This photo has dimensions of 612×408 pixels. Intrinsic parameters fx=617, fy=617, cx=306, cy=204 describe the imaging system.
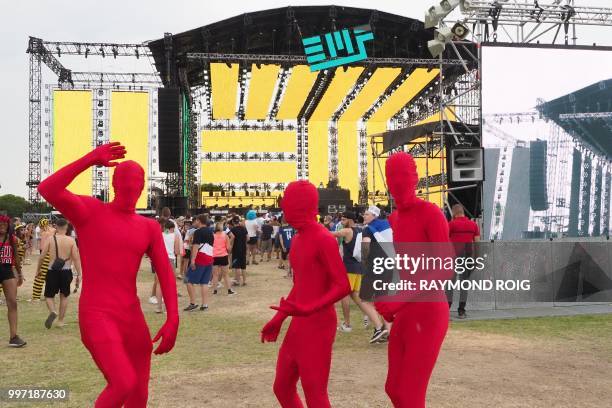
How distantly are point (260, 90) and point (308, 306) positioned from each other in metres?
26.9

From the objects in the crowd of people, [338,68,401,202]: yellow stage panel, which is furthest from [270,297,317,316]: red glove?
[338,68,401,202]: yellow stage panel

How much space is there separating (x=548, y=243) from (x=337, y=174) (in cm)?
2727

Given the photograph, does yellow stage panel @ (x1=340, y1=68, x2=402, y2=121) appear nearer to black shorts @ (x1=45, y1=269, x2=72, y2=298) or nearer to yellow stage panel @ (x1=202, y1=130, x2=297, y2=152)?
yellow stage panel @ (x1=202, y1=130, x2=297, y2=152)

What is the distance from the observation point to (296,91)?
30.0m

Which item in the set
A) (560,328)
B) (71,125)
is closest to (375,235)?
(560,328)

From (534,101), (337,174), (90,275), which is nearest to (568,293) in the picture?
(534,101)

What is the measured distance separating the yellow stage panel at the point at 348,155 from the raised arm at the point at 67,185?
33.9m

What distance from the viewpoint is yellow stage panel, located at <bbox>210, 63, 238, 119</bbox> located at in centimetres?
2442

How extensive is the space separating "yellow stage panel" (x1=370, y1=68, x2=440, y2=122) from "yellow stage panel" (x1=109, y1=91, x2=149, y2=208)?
40.6ft

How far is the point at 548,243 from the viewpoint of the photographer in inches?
402

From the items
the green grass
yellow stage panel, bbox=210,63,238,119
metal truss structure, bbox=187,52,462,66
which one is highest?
metal truss structure, bbox=187,52,462,66

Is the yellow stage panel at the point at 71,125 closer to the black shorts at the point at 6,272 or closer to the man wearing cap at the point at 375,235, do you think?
the black shorts at the point at 6,272

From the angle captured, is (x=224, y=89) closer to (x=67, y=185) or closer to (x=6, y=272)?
(x=6, y=272)

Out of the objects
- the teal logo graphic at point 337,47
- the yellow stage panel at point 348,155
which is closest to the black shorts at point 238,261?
the teal logo graphic at point 337,47
